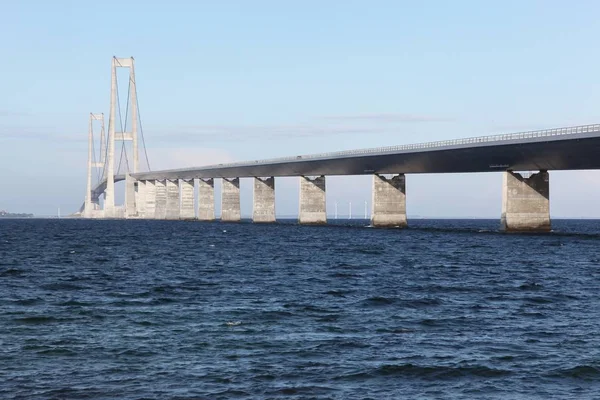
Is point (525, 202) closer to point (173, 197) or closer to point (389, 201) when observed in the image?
point (389, 201)

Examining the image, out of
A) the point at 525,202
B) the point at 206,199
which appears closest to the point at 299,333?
the point at 525,202

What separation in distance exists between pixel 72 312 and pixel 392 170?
88.8 meters

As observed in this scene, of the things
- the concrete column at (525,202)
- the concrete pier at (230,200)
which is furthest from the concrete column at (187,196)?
the concrete column at (525,202)

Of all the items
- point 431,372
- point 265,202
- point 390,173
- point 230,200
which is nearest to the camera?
point 431,372

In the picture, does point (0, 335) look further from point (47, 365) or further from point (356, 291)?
point (356, 291)

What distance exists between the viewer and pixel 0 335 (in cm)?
2378

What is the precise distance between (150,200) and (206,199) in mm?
21838

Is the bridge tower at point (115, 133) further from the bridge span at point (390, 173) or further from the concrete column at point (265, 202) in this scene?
the concrete column at point (265, 202)

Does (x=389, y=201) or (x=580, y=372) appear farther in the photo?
(x=389, y=201)

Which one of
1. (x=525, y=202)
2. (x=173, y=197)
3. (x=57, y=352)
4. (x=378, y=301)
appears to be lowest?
(x=57, y=352)

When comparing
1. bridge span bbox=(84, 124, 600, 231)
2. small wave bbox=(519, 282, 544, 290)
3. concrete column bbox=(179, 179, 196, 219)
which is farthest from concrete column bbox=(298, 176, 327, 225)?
small wave bbox=(519, 282, 544, 290)

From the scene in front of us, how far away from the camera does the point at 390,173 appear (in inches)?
4619

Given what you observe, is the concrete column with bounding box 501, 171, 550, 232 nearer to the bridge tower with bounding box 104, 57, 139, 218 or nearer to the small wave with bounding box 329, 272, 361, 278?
the small wave with bounding box 329, 272, 361, 278

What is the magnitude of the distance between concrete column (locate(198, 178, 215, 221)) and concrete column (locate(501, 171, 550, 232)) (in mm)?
84825
